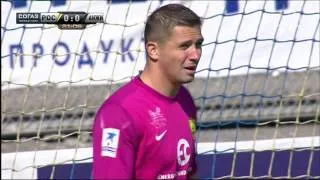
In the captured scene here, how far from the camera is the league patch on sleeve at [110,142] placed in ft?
7.88

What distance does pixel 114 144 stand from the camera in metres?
2.40

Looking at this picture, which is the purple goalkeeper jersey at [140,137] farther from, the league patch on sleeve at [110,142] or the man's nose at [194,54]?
the man's nose at [194,54]

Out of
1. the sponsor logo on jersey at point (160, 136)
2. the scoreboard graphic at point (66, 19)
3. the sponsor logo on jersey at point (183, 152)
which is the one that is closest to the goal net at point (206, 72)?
the scoreboard graphic at point (66, 19)

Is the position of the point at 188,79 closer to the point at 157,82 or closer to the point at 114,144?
the point at 157,82

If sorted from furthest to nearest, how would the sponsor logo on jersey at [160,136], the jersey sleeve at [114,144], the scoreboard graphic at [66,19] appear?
1. the scoreboard graphic at [66,19]
2. the sponsor logo on jersey at [160,136]
3. the jersey sleeve at [114,144]

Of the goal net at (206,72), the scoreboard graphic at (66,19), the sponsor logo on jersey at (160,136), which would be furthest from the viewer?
the goal net at (206,72)

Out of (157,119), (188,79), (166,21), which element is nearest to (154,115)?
(157,119)

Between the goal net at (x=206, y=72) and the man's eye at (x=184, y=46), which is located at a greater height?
the goal net at (x=206, y=72)

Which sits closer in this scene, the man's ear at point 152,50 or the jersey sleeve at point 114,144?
the jersey sleeve at point 114,144

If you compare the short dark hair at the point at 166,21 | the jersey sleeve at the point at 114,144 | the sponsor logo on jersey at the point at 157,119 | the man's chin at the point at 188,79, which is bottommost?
the jersey sleeve at the point at 114,144

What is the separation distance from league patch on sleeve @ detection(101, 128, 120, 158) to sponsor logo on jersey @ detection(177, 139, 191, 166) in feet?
0.80

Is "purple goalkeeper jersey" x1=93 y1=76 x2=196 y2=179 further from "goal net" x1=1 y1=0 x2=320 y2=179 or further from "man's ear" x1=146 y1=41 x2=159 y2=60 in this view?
"goal net" x1=1 y1=0 x2=320 y2=179

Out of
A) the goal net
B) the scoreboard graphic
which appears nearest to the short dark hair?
the scoreboard graphic

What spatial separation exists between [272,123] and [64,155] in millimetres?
1251
